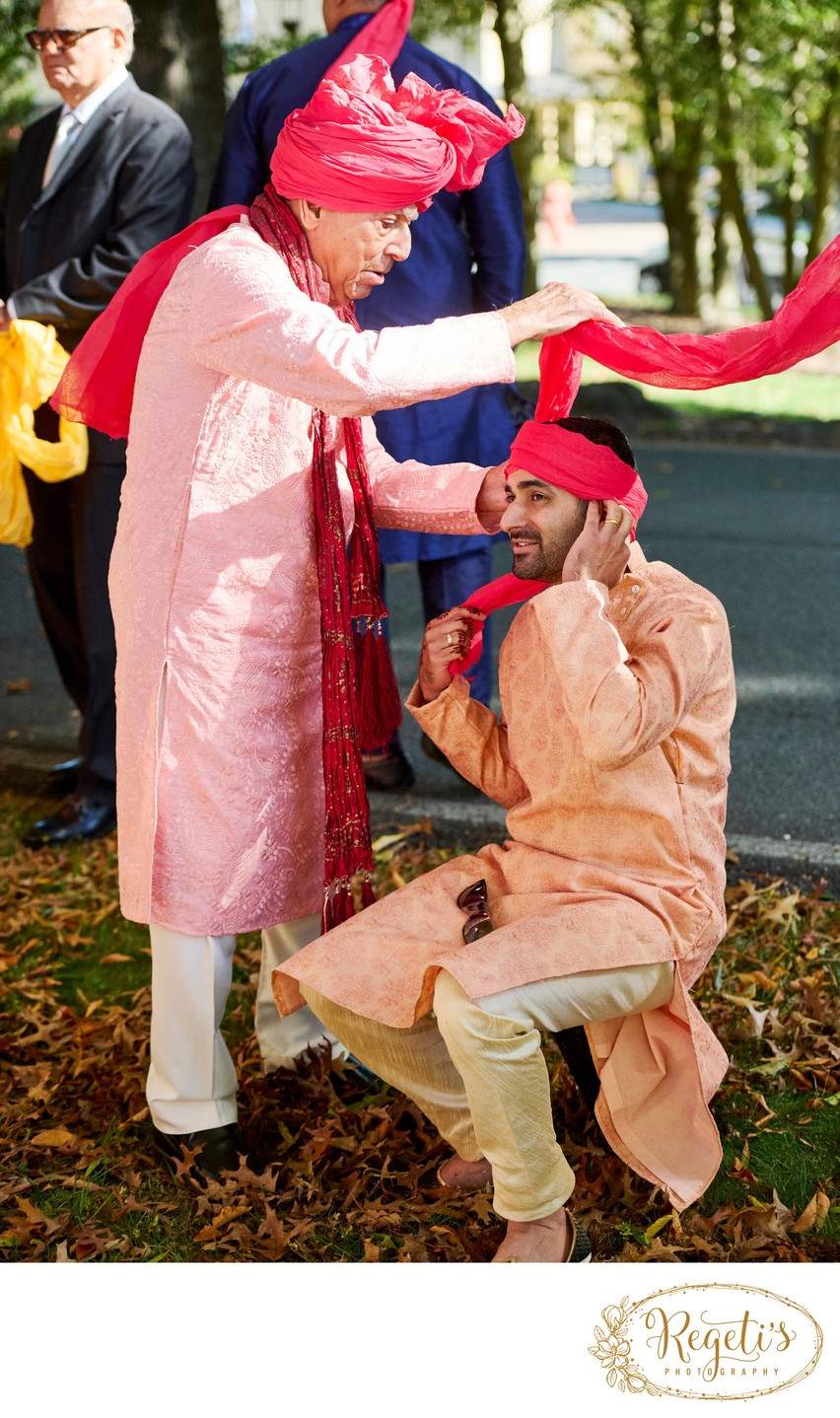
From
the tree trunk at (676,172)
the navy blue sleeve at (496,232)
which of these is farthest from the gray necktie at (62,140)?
the tree trunk at (676,172)

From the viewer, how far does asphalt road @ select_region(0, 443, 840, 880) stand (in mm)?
5441

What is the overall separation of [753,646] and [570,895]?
487 centimetres

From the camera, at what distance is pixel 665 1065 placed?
2.97 meters

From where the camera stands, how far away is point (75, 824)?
5.29 meters

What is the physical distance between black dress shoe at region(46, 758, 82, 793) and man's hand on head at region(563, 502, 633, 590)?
3.40 metres

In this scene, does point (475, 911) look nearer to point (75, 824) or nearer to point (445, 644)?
point (445, 644)

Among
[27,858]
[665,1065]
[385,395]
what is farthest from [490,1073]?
[27,858]

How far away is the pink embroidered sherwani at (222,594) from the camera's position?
9.50 feet

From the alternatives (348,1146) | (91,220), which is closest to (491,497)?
(348,1146)

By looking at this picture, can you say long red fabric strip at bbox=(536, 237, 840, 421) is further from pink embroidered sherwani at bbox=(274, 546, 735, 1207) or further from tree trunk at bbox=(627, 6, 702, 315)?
tree trunk at bbox=(627, 6, 702, 315)

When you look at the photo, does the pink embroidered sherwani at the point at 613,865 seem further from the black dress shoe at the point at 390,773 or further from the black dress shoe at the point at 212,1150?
the black dress shoe at the point at 390,773

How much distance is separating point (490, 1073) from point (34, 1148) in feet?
4.33

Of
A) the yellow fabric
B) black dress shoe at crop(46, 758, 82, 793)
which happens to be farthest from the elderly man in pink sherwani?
black dress shoe at crop(46, 758, 82, 793)

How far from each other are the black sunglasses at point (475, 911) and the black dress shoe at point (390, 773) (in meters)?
2.60
